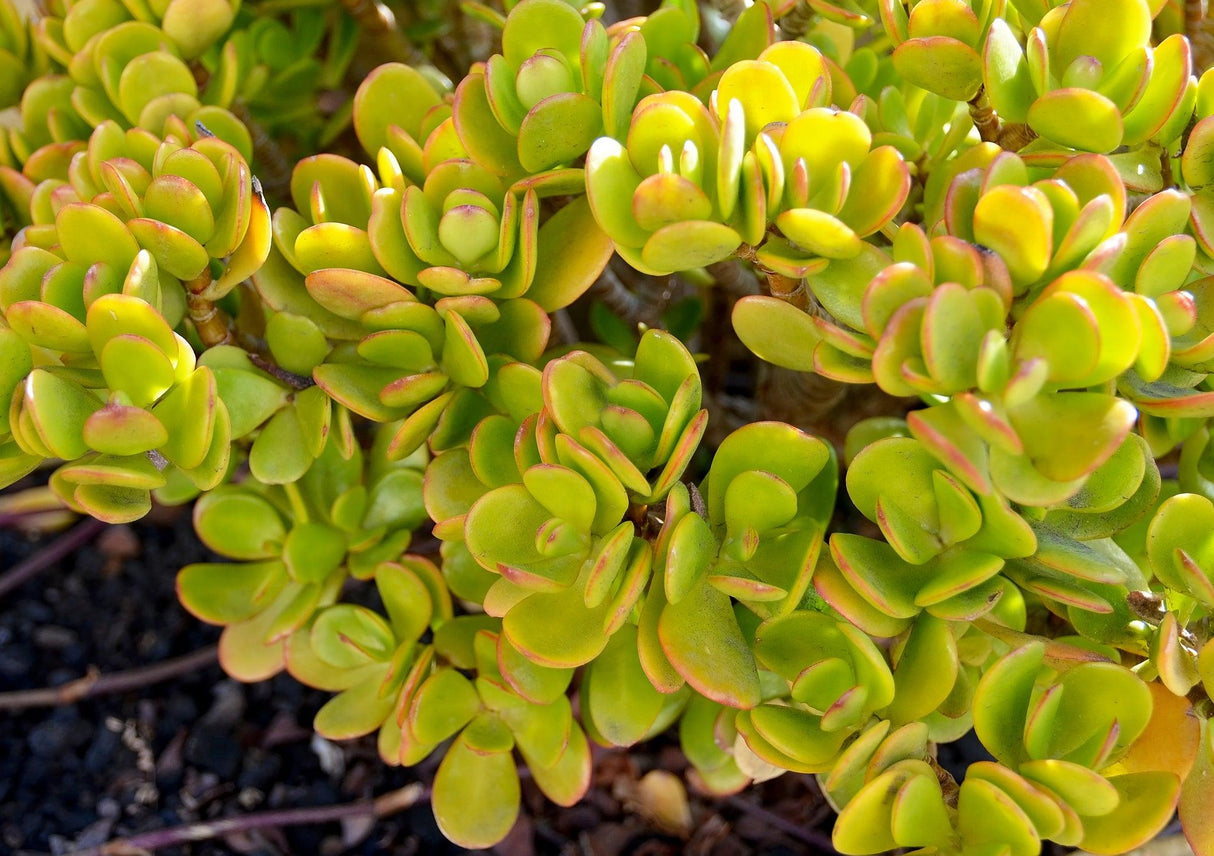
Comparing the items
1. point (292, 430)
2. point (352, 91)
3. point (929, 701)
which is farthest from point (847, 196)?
point (352, 91)

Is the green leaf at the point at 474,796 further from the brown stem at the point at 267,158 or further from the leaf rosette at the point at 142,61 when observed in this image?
the brown stem at the point at 267,158

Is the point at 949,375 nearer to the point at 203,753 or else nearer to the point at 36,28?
the point at 36,28

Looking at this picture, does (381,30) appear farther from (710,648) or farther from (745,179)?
(710,648)

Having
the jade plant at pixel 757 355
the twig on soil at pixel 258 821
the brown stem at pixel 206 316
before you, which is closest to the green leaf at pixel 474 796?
the jade plant at pixel 757 355

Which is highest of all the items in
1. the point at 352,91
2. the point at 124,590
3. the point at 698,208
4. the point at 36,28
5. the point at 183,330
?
the point at 698,208

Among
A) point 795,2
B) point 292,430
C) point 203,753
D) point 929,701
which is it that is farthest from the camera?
point 203,753

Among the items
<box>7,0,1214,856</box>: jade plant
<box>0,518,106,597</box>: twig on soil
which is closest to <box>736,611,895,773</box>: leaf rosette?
<box>7,0,1214,856</box>: jade plant
